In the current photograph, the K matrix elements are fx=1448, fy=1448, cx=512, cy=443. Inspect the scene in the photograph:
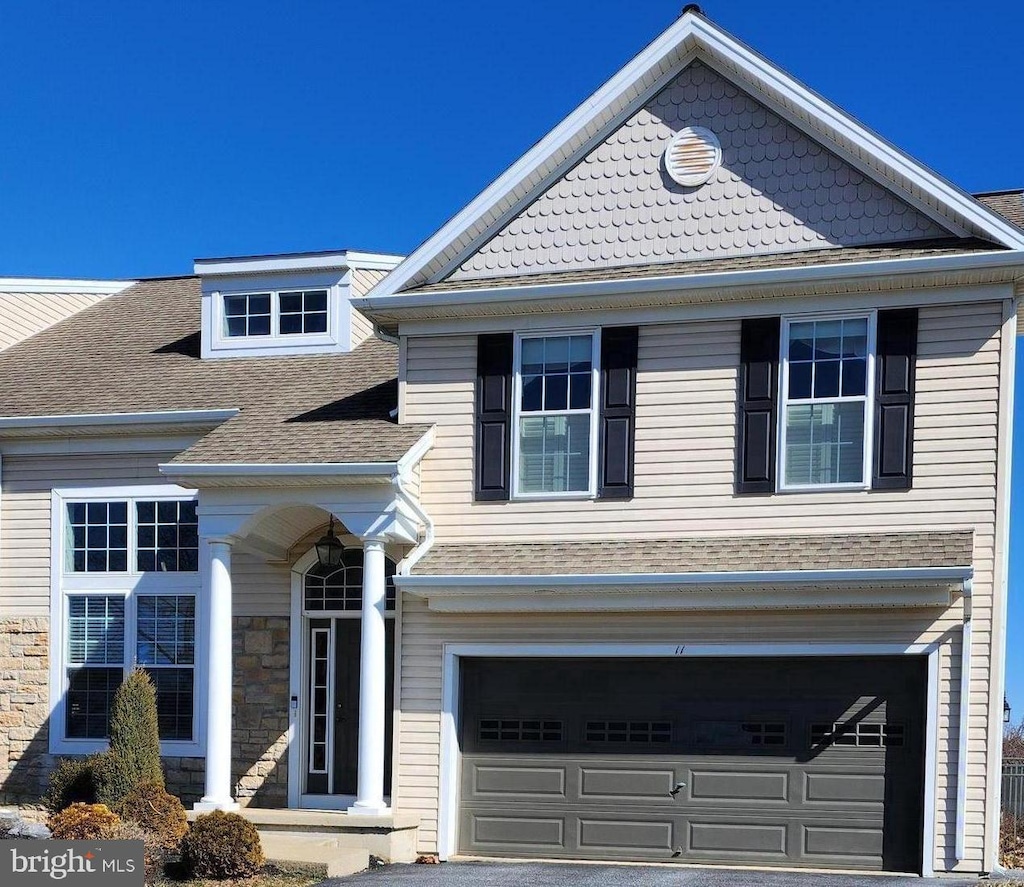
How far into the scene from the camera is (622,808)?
46.5ft

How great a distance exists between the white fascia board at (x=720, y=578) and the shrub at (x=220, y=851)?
2845 millimetres

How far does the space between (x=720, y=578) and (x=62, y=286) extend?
11.8 m

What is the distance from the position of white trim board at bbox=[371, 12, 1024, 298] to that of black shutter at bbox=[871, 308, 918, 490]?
1.08 meters

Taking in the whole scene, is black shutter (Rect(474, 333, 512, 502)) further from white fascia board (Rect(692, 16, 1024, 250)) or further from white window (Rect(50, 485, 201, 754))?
white window (Rect(50, 485, 201, 754))

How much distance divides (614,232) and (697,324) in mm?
1350

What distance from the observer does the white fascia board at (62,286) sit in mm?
19969

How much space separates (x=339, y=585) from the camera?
1620cm

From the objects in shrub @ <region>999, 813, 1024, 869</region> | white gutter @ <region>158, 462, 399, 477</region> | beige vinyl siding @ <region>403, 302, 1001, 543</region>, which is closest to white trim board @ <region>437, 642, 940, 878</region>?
beige vinyl siding @ <region>403, 302, 1001, 543</region>

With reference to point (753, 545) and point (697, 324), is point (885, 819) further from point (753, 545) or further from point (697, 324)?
point (697, 324)

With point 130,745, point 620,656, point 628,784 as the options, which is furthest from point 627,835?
point 130,745

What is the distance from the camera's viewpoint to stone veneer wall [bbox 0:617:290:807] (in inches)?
629

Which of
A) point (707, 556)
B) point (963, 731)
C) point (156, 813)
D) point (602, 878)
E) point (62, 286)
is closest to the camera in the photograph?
point (602, 878)

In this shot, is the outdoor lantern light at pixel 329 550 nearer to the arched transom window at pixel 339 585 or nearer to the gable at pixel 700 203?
the arched transom window at pixel 339 585

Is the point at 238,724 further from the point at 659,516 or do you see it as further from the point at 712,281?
the point at 712,281
